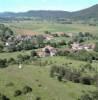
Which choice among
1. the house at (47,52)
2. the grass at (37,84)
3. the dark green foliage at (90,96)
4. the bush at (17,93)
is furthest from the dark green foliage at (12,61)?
the dark green foliage at (90,96)

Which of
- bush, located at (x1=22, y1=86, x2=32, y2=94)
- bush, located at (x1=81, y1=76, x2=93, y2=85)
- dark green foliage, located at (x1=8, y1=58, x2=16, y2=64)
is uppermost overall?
bush, located at (x1=22, y1=86, x2=32, y2=94)

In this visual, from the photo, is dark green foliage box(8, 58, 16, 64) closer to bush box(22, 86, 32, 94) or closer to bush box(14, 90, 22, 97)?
bush box(22, 86, 32, 94)

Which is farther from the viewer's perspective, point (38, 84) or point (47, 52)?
point (47, 52)

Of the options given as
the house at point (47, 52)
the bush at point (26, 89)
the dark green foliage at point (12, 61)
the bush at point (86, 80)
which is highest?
the bush at point (26, 89)

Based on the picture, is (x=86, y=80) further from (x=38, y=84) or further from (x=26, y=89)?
(x=26, y=89)

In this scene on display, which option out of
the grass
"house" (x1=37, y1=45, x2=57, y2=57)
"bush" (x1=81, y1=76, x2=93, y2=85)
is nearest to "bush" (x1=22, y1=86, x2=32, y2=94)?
the grass

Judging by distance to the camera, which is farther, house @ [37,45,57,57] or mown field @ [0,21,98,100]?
house @ [37,45,57,57]

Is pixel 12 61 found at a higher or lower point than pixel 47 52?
higher

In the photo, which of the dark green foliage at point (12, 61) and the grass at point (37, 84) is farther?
the dark green foliage at point (12, 61)

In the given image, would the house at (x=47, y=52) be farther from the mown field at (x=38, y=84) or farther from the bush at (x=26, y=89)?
the bush at (x=26, y=89)

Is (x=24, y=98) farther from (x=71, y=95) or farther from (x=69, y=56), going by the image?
(x=69, y=56)

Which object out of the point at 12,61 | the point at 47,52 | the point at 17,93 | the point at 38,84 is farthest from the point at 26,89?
the point at 47,52
